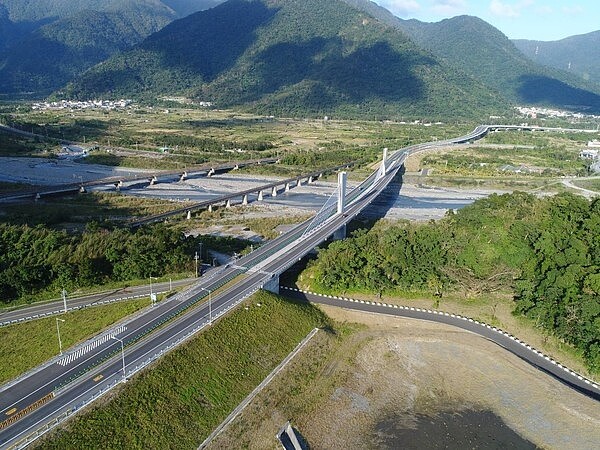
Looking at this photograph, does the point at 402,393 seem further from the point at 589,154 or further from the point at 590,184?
the point at 589,154

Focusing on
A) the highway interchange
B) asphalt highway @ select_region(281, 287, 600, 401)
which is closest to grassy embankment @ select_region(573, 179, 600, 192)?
asphalt highway @ select_region(281, 287, 600, 401)

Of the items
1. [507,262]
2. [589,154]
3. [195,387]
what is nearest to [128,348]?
[195,387]

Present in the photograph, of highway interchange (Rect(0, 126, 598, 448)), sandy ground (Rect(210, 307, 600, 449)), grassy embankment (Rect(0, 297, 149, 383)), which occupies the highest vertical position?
highway interchange (Rect(0, 126, 598, 448))

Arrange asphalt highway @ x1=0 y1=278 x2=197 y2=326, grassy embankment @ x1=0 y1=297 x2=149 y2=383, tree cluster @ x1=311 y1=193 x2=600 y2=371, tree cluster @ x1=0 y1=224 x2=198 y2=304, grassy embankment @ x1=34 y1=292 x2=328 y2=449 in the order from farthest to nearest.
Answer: tree cluster @ x1=0 y1=224 x2=198 y2=304 < tree cluster @ x1=311 y1=193 x2=600 y2=371 < asphalt highway @ x1=0 y1=278 x2=197 y2=326 < grassy embankment @ x1=0 y1=297 x2=149 y2=383 < grassy embankment @ x1=34 y1=292 x2=328 y2=449

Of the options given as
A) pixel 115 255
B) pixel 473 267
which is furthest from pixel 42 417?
pixel 473 267

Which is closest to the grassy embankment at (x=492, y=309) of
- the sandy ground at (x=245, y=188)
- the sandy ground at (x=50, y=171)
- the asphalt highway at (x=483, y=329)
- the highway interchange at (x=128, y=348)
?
the asphalt highway at (x=483, y=329)

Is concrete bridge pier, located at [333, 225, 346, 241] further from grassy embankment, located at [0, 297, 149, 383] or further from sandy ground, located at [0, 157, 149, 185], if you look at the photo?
sandy ground, located at [0, 157, 149, 185]
